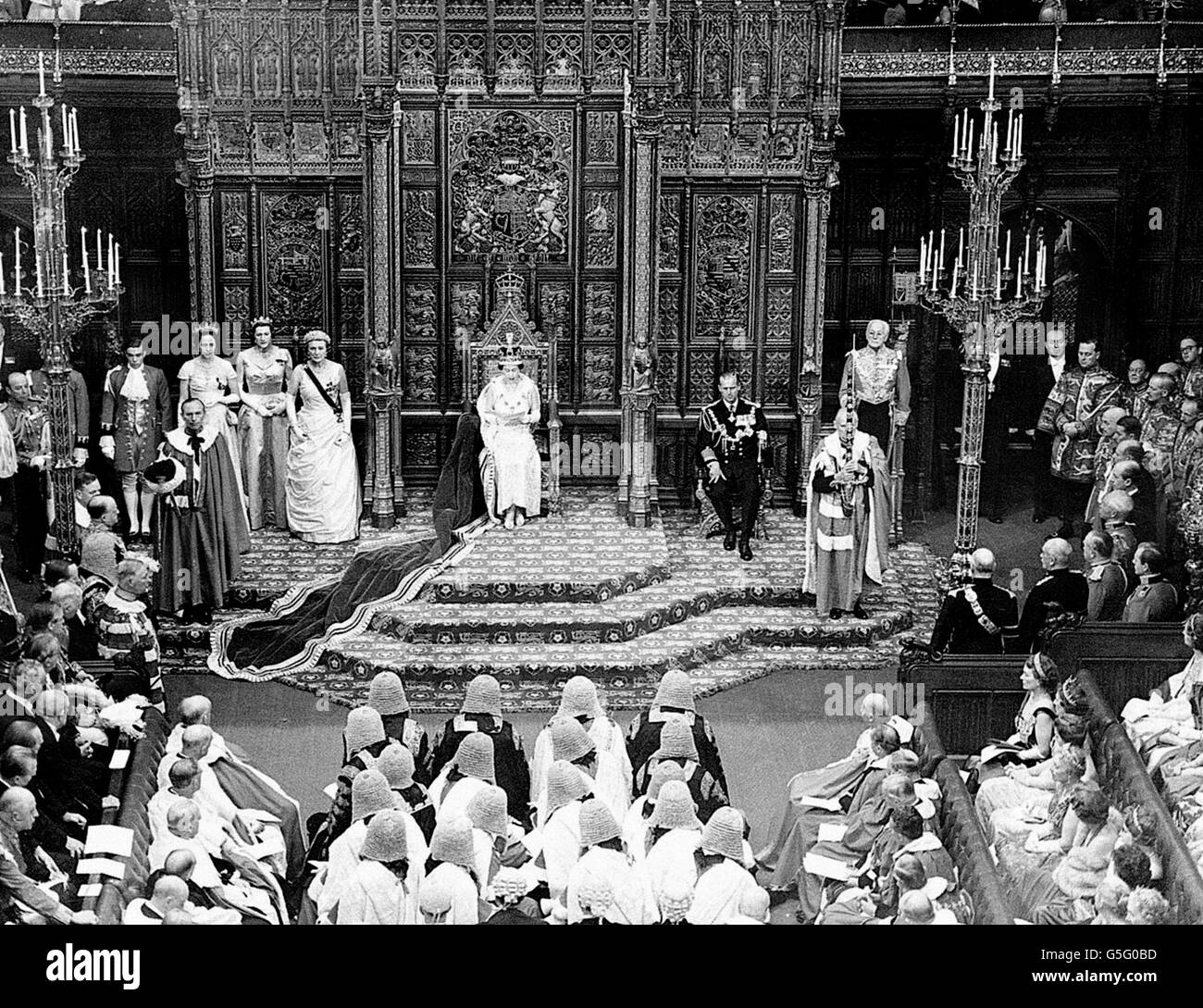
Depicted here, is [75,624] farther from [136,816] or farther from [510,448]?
[510,448]

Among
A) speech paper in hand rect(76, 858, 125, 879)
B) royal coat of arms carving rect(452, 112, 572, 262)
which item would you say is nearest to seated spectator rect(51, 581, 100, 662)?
speech paper in hand rect(76, 858, 125, 879)

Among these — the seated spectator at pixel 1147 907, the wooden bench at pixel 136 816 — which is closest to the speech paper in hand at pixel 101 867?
the wooden bench at pixel 136 816

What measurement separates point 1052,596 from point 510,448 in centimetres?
498

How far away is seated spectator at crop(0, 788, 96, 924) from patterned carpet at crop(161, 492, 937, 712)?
182 inches

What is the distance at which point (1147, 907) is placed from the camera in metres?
9.95

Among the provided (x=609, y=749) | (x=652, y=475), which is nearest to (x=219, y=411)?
(x=652, y=475)

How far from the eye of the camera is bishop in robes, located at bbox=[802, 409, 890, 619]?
1625cm

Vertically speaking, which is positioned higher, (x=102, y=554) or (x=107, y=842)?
(x=102, y=554)

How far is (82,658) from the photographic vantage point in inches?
539

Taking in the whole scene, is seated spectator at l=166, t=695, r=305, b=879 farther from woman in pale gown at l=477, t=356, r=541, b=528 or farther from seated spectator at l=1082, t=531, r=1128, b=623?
seated spectator at l=1082, t=531, r=1128, b=623

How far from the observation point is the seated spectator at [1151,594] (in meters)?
14.2

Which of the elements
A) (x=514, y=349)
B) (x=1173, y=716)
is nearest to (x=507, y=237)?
(x=514, y=349)

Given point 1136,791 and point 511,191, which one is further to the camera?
point 511,191

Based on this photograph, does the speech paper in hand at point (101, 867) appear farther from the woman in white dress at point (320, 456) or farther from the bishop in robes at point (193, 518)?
the woman in white dress at point (320, 456)
